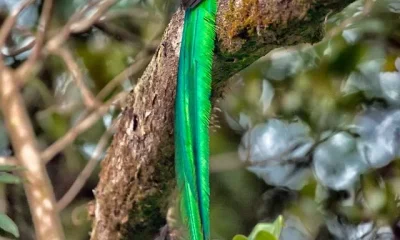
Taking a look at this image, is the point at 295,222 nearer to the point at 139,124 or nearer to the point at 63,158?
the point at 63,158

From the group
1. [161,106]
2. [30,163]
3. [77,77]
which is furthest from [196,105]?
[77,77]

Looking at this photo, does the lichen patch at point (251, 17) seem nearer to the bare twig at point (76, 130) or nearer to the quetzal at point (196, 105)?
the quetzal at point (196, 105)

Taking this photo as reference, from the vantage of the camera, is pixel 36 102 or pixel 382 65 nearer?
pixel 382 65

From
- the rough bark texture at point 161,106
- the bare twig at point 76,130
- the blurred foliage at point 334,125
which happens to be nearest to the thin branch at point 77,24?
the bare twig at point 76,130

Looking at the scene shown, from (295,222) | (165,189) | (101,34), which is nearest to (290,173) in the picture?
(295,222)

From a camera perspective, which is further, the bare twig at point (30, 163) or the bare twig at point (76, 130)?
the bare twig at point (76, 130)

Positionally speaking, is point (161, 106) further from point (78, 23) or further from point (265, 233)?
point (78, 23)
